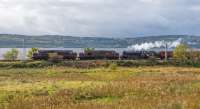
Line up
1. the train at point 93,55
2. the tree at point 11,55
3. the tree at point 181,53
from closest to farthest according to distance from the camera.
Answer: the train at point 93,55, the tree at point 181,53, the tree at point 11,55

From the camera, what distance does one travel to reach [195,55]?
10125cm

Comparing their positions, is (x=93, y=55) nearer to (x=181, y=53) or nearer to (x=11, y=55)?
(x=181, y=53)

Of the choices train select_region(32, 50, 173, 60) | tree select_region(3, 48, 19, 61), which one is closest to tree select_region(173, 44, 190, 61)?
train select_region(32, 50, 173, 60)

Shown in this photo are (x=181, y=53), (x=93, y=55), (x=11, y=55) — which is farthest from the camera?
(x=11, y=55)

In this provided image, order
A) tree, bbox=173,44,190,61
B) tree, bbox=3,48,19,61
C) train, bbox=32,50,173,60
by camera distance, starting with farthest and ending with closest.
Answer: tree, bbox=3,48,19,61, tree, bbox=173,44,190,61, train, bbox=32,50,173,60

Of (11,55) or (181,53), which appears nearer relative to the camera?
(181,53)

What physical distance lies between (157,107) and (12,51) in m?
95.5

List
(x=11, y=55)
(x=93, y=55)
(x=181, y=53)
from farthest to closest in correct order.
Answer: (x=11, y=55) < (x=93, y=55) < (x=181, y=53)

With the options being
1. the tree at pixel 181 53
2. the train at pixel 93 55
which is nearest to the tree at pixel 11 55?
the train at pixel 93 55

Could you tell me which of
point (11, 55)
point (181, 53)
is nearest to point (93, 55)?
point (181, 53)

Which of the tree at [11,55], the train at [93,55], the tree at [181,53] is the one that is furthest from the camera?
the tree at [11,55]

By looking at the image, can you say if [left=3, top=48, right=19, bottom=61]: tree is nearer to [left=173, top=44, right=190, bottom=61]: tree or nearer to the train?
the train

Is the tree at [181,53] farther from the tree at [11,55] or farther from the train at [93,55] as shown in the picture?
the tree at [11,55]

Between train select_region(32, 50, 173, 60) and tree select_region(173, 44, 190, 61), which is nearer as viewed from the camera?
train select_region(32, 50, 173, 60)
